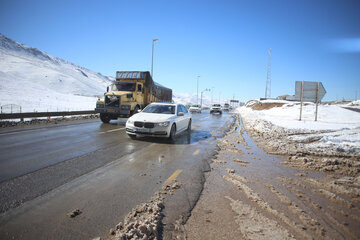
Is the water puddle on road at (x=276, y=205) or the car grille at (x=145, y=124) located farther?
the car grille at (x=145, y=124)

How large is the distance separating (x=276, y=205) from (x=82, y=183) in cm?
324

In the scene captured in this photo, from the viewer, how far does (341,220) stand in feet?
8.55

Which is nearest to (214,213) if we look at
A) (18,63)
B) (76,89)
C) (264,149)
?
(264,149)

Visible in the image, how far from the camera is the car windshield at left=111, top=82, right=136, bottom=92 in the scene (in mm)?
13959

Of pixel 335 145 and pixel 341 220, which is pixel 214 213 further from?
pixel 335 145

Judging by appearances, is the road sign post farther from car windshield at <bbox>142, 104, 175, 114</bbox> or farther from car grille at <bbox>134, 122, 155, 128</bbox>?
car grille at <bbox>134, 122, 155, 128</bbox>

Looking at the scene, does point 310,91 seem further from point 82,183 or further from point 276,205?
point 82,183

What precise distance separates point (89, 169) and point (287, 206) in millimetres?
3807

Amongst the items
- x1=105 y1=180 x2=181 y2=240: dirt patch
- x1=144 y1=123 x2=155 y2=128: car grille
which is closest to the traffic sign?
x1=144 y1=123 x2=155 y2=128: car grille

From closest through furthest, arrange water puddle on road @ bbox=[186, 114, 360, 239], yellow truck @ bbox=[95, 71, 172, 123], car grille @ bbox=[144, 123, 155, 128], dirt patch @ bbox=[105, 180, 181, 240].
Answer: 1. dirt patch @ bbox=[105, 180, 181, 240]
2. water puddle on road @ bbox=[186, 114, 360, 239]
3. car grille @ bbox=[144, 123, 155, 128]
4. yellow truck @ bbox=[95, 71, 172, 123]

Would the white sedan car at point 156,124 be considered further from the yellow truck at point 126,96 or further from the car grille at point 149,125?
the yellow truck at point 126,96

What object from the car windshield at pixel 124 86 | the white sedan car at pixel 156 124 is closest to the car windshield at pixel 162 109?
the white sedan car at pixel 156 124

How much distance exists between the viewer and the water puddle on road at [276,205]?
233 centimetres

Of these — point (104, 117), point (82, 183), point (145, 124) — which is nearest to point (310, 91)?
point (145, 124)
